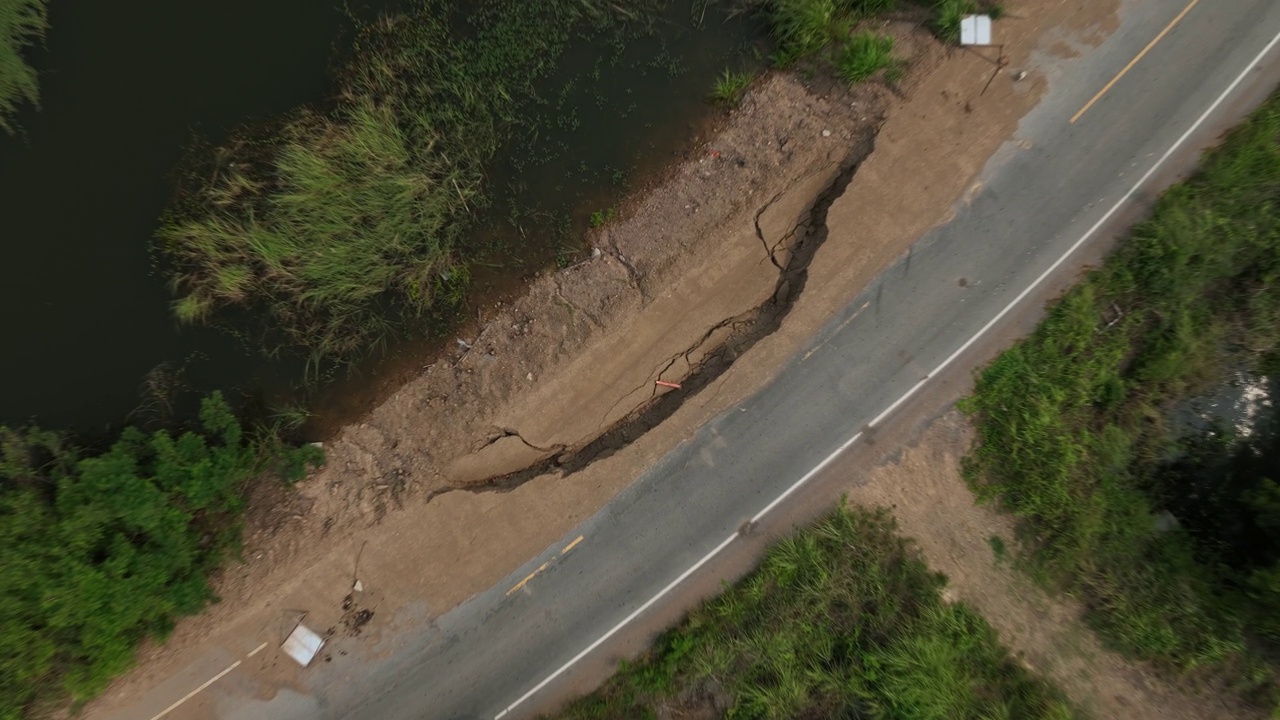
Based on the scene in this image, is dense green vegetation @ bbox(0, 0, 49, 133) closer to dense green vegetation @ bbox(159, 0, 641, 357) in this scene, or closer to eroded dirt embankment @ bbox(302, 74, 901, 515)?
dense green vegetation @ bbox(159, 0, 641, 357)

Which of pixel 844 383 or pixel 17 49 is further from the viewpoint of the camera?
pixel 17 49

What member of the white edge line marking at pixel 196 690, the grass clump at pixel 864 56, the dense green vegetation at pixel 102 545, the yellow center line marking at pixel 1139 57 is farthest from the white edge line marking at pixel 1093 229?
the white edge line marking at pixel 196 690

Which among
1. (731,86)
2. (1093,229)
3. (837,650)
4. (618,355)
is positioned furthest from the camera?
(731,86)

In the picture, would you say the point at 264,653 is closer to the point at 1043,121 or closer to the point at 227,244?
the point at 227,244

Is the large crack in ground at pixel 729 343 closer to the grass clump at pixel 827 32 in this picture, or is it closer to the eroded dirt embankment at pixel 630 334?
the eroded dirt embankment at pixel 630 334

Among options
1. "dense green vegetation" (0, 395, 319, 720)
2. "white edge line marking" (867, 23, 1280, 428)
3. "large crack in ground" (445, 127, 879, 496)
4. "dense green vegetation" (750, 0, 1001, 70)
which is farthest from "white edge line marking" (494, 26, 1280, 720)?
"dense green vegetation" (0, 395, 319, 720)

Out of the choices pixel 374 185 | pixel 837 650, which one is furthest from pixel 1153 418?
pixel 374 185

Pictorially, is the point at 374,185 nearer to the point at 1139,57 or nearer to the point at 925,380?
the point at 925,380
